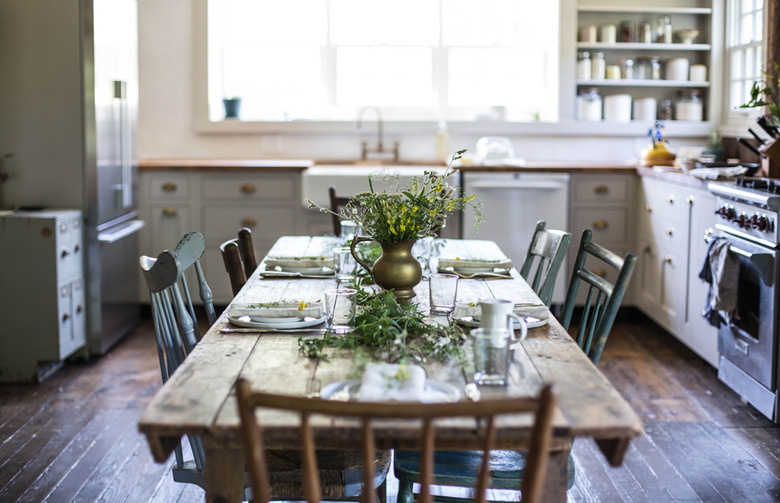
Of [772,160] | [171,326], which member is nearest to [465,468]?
[171,326]

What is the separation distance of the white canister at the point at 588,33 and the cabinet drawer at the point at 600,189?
1023mm

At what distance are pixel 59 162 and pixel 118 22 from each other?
85 cm

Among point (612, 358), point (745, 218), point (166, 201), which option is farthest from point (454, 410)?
point (166, 201)

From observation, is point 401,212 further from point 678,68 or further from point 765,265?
point 678,68

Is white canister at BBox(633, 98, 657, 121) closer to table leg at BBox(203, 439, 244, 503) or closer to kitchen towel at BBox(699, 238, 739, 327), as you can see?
kitchen towel at BBox(699, 238, 739, 327)

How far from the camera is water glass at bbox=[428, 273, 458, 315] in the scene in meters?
2.29

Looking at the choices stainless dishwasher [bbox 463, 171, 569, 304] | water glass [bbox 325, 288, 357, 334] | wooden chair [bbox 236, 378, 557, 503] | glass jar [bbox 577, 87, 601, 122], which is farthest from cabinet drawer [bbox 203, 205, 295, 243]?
wooden chair [bbox 236, 378, 557, 503]

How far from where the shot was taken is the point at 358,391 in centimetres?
167

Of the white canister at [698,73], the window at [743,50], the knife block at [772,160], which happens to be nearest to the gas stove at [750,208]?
the knife block at [772,160]

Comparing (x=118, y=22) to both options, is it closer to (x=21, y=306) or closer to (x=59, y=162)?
(x=59, y=162)

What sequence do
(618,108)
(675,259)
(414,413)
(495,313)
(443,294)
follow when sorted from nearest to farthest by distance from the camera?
(414,413) < (495,313) < (443,294) < (675,259) < (618,108)

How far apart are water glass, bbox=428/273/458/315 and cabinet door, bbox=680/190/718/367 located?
2186 mm

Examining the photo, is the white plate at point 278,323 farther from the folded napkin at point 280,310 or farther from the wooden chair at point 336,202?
the wooden chair at point 336,202

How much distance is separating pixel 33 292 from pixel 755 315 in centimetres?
308
